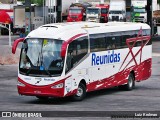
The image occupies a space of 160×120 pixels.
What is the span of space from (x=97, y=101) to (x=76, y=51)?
2.05 meters

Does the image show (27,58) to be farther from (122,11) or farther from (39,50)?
(122,11)

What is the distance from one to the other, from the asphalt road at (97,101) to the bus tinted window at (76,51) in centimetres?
148

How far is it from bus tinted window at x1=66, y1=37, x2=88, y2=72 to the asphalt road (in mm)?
1479

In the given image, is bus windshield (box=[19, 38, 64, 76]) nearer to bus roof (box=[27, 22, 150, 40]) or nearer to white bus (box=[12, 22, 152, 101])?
white bus (box=[12, 22, 152, 101])

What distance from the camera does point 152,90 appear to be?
29797 mm

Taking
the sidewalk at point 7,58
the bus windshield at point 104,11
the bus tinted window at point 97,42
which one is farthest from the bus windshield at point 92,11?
the bus tinted window at point 97,42

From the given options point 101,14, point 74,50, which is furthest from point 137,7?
point 74,50

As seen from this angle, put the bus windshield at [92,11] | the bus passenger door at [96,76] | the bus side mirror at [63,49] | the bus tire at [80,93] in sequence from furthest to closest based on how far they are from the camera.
A: the bus windshield at [92,11]
the bus passenger door at [96,76]
the bus tire at [80,93]
the bus side mirror at [63,49]

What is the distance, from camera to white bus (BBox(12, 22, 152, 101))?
24.0m

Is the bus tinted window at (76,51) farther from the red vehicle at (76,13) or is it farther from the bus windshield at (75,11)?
the bus windshield at (75,11)

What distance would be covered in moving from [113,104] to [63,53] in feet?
8.66

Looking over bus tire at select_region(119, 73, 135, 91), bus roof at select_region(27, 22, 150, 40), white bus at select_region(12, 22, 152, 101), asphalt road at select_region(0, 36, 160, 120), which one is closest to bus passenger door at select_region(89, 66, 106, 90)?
white bus at select_region(12, 22, 152, 101)

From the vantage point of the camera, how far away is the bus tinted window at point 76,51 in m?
24.3

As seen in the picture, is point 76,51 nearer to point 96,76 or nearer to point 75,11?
point 96,76
